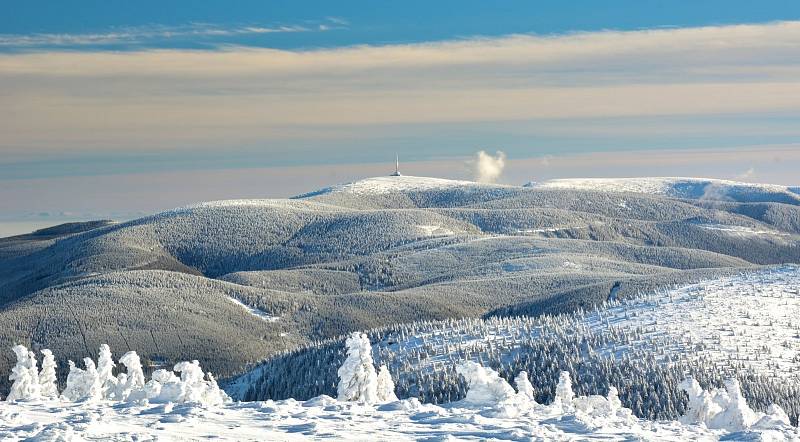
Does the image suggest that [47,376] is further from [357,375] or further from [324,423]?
[324,423]

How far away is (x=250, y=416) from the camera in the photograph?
273ft

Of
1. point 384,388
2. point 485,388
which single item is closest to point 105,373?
point 384,388

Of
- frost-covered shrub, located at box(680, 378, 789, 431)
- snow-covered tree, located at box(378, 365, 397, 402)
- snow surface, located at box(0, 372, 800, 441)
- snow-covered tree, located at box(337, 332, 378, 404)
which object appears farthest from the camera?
snow-covered tree, located at box(378, 365, 397, 402)

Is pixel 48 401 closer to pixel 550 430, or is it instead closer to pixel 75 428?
pixel 75 428

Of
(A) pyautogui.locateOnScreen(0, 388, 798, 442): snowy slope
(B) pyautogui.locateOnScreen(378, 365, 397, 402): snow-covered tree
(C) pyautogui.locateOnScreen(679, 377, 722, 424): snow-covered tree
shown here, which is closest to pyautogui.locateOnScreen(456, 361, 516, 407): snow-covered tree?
(A) pyautogui.locateOnScreen(0, 388, 798, 442): snowy slope

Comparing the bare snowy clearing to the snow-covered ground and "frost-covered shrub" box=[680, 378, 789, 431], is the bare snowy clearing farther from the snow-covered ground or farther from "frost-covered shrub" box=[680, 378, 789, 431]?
"frost-covered shrub" box=[680, 378, 789, 431]

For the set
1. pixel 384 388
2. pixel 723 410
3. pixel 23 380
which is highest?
pixel 23 380

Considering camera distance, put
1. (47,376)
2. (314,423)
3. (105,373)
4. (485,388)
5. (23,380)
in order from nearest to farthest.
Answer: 1. (314,423)
2. (485,388)
3. (23,380)
4. (105,373)
5. (47,376)

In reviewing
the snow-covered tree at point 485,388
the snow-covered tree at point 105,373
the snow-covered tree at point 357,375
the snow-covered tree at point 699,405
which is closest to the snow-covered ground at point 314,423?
the snow-covered tree at point 485,388

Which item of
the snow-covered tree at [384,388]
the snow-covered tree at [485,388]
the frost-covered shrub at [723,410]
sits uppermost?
the snow-covered tree at [485,388]

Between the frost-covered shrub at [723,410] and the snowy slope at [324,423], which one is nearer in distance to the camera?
the snowy slope at [324,423]

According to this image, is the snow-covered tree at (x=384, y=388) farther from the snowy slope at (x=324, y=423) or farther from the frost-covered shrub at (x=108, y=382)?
the snowy slope at (x=324, y=423)

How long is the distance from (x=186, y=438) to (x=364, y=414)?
45.1ft

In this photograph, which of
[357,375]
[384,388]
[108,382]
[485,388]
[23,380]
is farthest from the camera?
[108,382]
